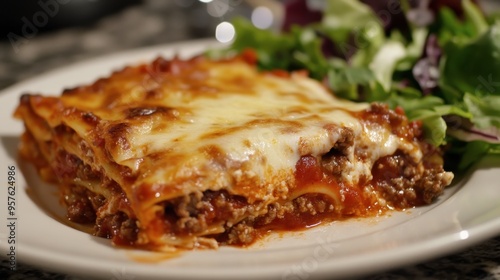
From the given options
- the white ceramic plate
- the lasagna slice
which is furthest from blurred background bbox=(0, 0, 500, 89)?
the white ceramic plate

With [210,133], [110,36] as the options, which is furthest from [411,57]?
[110,36]

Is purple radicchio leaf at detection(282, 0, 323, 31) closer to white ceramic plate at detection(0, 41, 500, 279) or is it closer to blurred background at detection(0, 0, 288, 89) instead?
blurred background at detection(0, 0, 288, 89)

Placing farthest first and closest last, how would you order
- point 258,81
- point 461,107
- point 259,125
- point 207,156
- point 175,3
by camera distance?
point 175,3, point 258,81, point 461,107, point 259,125, point 207,156

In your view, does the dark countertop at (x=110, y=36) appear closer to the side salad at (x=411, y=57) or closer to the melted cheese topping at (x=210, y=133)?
the side salad at (x=411, y=57)

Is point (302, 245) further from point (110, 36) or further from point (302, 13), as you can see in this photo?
point (110, 36)

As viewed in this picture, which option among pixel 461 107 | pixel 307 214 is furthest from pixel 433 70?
pixel 307 214

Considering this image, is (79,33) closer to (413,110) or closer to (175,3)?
(175,3)

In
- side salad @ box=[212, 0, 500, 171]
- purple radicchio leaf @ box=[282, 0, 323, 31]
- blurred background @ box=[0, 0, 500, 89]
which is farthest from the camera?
blurred background @ box=[0, 0, 500, 89]
